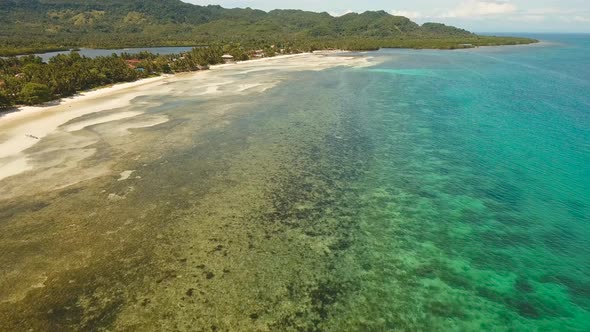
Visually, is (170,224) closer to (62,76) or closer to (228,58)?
(62,76)

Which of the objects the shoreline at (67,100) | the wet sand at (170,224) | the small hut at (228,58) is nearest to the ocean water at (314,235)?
the wet sand at (170,224)

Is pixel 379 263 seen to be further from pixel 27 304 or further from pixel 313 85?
pixel 313 85

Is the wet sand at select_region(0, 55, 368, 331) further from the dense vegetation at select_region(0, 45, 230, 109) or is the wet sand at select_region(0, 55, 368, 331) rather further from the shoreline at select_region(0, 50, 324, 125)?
the dense vegetation at select_region(0, 45, 230, 109)

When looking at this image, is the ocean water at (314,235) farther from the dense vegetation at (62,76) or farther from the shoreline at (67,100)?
the dense vegetation at (62,76)

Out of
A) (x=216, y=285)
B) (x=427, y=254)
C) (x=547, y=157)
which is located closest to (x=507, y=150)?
(x=547, y=157)

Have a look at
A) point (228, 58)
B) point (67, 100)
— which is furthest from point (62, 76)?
point (228, 58)
